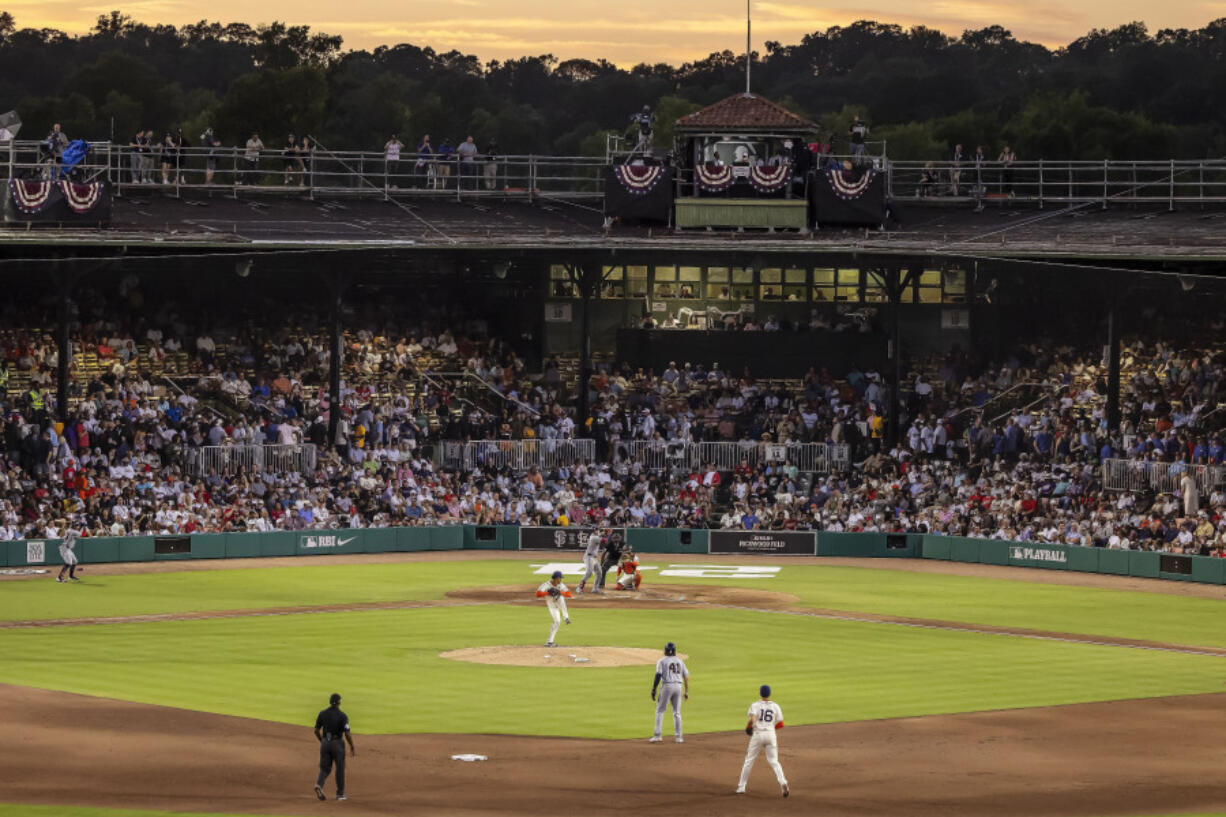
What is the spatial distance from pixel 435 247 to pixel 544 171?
70.8 m

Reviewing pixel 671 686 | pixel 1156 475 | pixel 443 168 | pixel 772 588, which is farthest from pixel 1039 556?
pixel 671 686

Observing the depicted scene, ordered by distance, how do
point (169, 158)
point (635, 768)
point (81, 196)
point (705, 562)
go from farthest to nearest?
point (169, 158), point (81, 196), point (705, 562), point (635, 768)

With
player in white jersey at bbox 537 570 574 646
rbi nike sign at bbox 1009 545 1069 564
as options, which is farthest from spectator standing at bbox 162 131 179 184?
player in white jersey at bbox 537 570 574 646

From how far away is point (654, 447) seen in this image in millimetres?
60688

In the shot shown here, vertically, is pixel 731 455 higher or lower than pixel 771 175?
lower

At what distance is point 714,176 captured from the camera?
209ft

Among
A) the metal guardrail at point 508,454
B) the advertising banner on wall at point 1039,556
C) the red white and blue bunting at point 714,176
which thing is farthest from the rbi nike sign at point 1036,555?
the red white and blue bunting at point 714,176

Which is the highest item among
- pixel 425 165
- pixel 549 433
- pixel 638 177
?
pixel 425 165

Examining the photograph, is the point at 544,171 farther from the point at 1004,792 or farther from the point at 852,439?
the point at 1004,792

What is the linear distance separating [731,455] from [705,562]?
609 centimetres

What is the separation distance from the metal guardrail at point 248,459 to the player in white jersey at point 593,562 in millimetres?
13843

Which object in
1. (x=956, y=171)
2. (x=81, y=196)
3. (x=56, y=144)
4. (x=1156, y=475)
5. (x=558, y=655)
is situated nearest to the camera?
(x=558, y=655)

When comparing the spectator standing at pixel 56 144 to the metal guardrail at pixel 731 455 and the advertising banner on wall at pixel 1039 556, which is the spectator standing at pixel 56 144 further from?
the advertising banner on wall at pixel 1039 556

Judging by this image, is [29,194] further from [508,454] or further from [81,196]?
[508,454]
